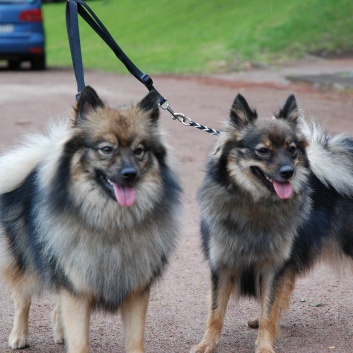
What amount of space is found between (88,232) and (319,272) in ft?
9.92

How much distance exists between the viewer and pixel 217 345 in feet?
17.6

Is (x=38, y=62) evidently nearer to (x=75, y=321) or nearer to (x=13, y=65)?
(x=13, y=65)

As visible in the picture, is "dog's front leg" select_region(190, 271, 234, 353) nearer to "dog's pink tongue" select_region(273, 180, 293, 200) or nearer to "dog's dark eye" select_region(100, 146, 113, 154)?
"dog's pink tongue" select_region(273, 180, 293, 200)

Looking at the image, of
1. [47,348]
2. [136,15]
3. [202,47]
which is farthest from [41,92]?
[136,15]

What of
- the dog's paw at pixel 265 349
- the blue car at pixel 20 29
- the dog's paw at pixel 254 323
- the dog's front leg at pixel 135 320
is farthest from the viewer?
the blue car at pixel 20 29

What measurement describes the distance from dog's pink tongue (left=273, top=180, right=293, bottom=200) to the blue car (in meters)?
16.3

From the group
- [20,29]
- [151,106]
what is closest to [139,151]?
[151,106]

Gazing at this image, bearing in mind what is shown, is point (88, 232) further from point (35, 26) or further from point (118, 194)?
point (35, 26)

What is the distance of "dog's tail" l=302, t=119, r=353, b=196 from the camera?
18.5ft

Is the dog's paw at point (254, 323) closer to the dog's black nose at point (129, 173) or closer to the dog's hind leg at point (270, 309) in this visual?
the dog's hind leg at point (270, 309)

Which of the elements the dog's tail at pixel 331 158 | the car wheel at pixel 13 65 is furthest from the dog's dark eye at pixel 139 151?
the car wheel at pixel 13 65

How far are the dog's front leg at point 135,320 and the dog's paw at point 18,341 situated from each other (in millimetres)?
863

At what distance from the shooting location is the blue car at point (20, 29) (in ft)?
66.1

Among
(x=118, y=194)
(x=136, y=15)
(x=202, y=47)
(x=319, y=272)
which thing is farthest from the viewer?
(x=136, y=15)
